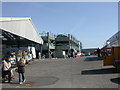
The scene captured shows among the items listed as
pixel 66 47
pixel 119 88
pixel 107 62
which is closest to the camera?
pixel 119 88

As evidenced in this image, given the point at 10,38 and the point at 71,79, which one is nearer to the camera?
the point at 71,79

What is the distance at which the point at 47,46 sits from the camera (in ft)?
230

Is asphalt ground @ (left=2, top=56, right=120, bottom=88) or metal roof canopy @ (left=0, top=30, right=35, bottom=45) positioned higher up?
metal roof canopy @ (left=0, top=30, right=35, bottom=45)

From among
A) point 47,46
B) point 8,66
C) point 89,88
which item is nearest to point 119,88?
point 89,88

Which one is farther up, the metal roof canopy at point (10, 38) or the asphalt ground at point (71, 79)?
the metal roof canopy at point (10, 38)

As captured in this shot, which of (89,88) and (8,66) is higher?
(8,66)

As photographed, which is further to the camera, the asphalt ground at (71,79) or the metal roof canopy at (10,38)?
the metal roof canopy at (10,38)

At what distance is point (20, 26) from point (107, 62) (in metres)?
14.1

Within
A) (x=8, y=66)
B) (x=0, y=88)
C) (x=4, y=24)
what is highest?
(x=4, y=24)

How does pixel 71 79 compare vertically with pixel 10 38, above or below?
below

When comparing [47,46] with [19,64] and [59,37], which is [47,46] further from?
[19,64]

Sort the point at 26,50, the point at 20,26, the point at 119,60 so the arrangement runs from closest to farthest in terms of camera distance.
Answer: the point at 119,60
the point at 20,26
the point at 26,50

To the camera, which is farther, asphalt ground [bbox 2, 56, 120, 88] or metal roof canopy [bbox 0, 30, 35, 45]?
metal roof canopy [bbox 0, 30, 35, 45]

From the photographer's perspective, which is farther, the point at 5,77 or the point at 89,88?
the point at 5,77
